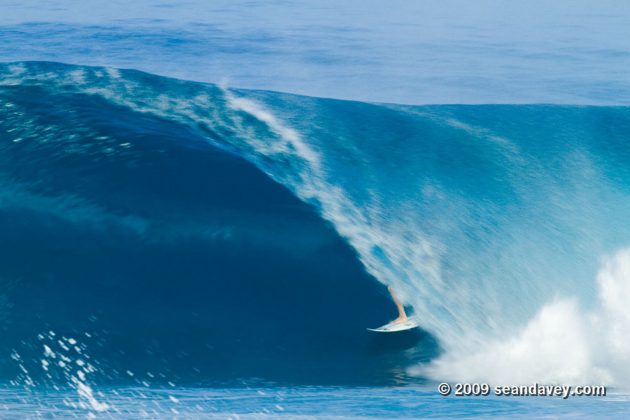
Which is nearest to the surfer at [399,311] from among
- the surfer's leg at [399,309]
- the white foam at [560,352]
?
the surfer's leg at [399,309]

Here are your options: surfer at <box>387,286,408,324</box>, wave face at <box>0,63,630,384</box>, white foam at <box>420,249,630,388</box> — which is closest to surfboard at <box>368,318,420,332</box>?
surfer at <box>387,286,408,324</box>

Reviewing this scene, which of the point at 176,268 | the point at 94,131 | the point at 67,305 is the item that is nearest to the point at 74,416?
the point at 67,305

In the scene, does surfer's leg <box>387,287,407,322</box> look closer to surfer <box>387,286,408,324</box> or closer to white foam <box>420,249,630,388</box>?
surfer <box>387,286,408,324</box>

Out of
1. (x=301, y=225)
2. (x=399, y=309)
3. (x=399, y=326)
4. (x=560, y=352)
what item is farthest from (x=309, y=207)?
(x=560, y=352)

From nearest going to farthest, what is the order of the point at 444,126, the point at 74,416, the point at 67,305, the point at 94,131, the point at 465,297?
Result: 1. the point at 74,416
2. the point at 67,305
3. the point at 465,297
4. the point at 94,131
5. the point at 444,126

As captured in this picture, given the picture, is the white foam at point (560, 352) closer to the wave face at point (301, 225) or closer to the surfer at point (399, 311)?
the wave face at point (301, 225)

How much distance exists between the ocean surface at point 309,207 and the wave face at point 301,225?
0.07 ft

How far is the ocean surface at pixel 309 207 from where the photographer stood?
5.85m

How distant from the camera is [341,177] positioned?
736 centimetres

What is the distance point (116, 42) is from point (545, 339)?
5.73m

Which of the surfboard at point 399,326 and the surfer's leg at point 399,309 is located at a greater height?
the surfer's leg at point 399,309

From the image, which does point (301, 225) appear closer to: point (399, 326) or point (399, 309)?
point (399, 309)

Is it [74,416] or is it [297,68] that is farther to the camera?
[297,68]

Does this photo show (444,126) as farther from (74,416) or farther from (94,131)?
(74,416)
